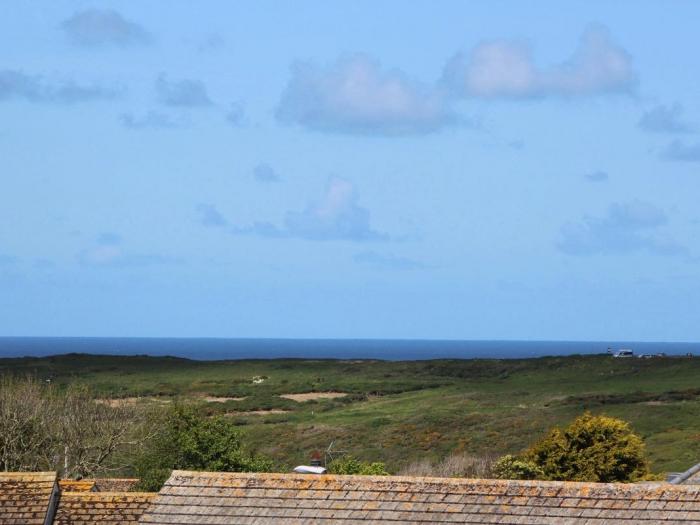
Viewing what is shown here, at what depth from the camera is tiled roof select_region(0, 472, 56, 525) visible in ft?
86.4

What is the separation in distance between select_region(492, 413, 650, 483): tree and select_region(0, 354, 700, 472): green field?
35.8 feet

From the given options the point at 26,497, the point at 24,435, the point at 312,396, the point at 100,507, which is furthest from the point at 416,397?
the point at 26,497

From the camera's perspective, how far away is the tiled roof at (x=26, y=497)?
26344 millimetres

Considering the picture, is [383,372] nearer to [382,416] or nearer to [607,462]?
[382,416]

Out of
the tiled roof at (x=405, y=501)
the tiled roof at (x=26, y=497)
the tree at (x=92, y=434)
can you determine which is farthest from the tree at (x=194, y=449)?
the tiled roof at (x=405, y=501)

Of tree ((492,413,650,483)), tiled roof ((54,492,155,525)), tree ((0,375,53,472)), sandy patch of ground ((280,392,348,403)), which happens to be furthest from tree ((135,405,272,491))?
sandy patch of ground ((280,392,348,403))

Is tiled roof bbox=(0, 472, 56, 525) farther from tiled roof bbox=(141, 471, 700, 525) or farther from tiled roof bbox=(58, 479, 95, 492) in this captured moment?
tiled roof bbox=(141, 471, 700, 525)

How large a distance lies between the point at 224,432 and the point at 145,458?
9.62ft

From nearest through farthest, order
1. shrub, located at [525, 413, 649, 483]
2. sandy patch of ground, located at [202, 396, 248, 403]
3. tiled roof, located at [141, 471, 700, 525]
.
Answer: tiled roof, located at [141, 471, 700, 525] → shrub, located at [525, 413, 649, 483] → sandy patch of ground, located at [202, 396, 248, 403]

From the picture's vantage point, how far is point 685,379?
104 m

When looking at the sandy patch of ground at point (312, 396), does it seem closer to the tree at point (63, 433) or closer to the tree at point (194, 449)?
the tree at point (63, 433)

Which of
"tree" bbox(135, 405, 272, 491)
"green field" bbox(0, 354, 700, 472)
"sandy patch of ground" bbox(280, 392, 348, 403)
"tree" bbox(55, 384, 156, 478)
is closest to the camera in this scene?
"tree" bbox(135, 405, 272, 491)

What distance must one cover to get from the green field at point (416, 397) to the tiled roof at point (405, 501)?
35.7 meters

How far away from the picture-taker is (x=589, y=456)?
151ft
